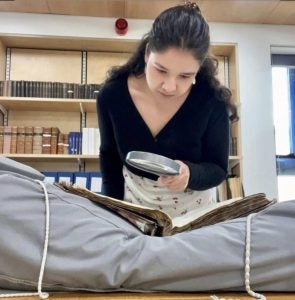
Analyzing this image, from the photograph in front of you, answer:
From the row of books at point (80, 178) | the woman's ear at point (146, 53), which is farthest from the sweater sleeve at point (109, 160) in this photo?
the row of books at point (80, 178)

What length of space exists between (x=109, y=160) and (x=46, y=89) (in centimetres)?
219

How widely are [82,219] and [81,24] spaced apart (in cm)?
300

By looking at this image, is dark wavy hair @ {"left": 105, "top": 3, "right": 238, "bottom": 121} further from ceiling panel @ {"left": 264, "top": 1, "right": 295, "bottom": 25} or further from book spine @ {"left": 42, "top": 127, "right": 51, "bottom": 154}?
ceiling panel @ {"left": 264, "top": 1, "right": 295, "bottom": 25}

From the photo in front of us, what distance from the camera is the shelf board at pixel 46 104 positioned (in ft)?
10.4

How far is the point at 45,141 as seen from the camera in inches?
125

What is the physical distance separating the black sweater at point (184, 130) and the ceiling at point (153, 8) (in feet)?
7.22

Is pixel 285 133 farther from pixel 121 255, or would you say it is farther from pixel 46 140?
pixel 121 255

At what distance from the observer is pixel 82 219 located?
620 millimetres

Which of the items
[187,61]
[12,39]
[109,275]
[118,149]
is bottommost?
[109,275]

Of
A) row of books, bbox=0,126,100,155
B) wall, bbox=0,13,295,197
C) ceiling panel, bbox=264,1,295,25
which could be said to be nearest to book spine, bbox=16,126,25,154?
row of books, bbox=0,126,100,155

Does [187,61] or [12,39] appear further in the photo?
[12,39]

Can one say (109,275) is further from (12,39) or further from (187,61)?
(12,39)

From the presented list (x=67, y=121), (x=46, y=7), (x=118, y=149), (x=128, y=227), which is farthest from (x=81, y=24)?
(x=128, y=227)

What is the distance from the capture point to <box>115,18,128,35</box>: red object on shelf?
3.36m
